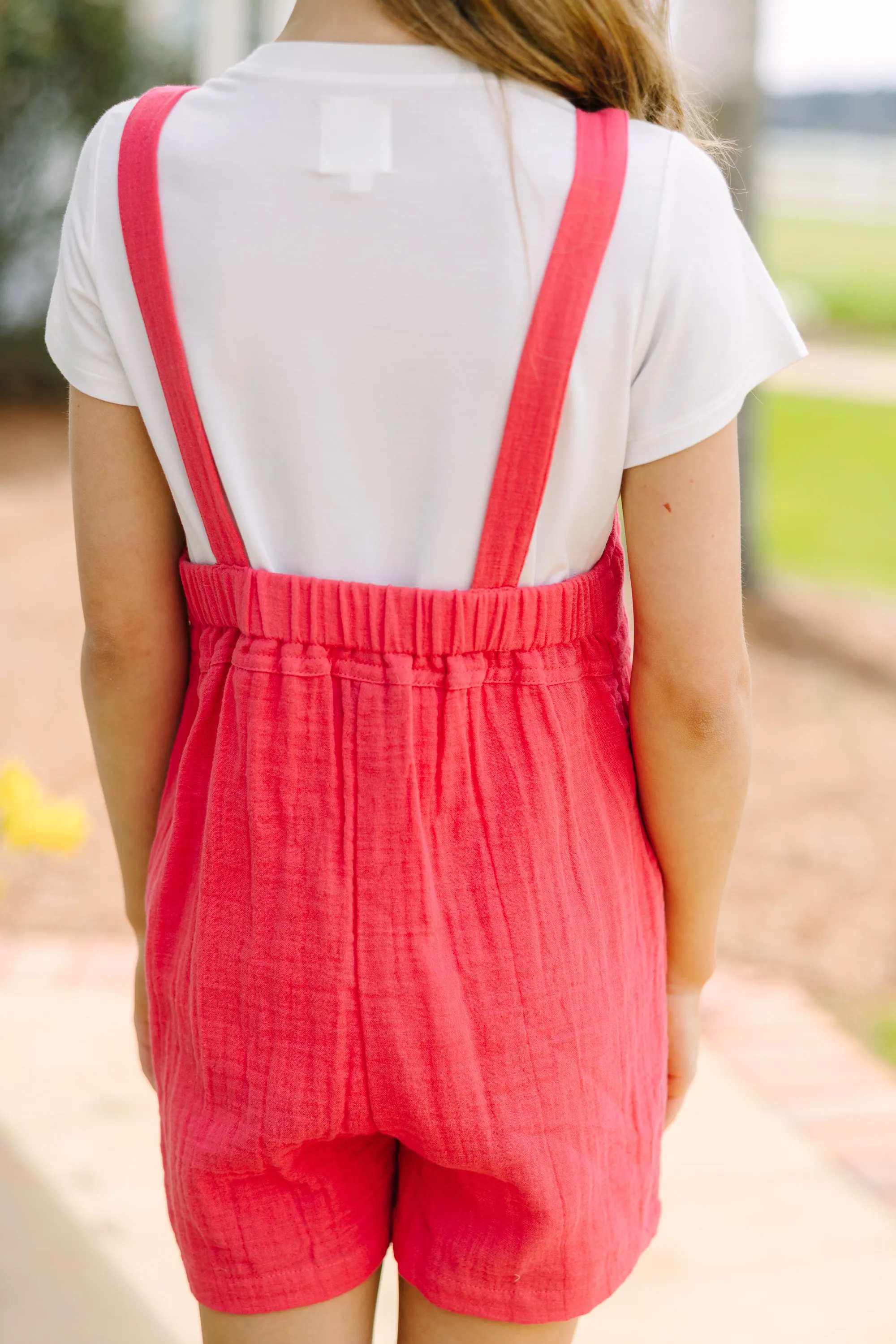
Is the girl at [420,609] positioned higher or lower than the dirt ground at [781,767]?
higher

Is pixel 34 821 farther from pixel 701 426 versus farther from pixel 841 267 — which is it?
pixel 841 267

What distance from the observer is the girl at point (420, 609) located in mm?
999

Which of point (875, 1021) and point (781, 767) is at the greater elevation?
point (875, 1021)

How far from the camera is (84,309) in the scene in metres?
1.11

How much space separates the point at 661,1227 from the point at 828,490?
817 cm

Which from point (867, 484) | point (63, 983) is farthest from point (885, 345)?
point (63, 983)

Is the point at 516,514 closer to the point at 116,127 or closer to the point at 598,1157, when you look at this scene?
the point at 116,127

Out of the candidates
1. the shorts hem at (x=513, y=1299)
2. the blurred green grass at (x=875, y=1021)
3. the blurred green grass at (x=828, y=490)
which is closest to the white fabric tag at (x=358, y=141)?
the shorts hem at (x=513, y=1299)

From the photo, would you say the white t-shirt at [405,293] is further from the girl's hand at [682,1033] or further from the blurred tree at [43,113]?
the blurred tree at [43,113]

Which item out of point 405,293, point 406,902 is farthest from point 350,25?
point 406,902

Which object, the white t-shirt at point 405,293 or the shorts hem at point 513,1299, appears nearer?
the white t-shirt at point 405,293

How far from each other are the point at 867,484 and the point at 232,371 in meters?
9.81

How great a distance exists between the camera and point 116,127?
1064 mm

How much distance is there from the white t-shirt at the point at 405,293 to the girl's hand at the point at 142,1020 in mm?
516
